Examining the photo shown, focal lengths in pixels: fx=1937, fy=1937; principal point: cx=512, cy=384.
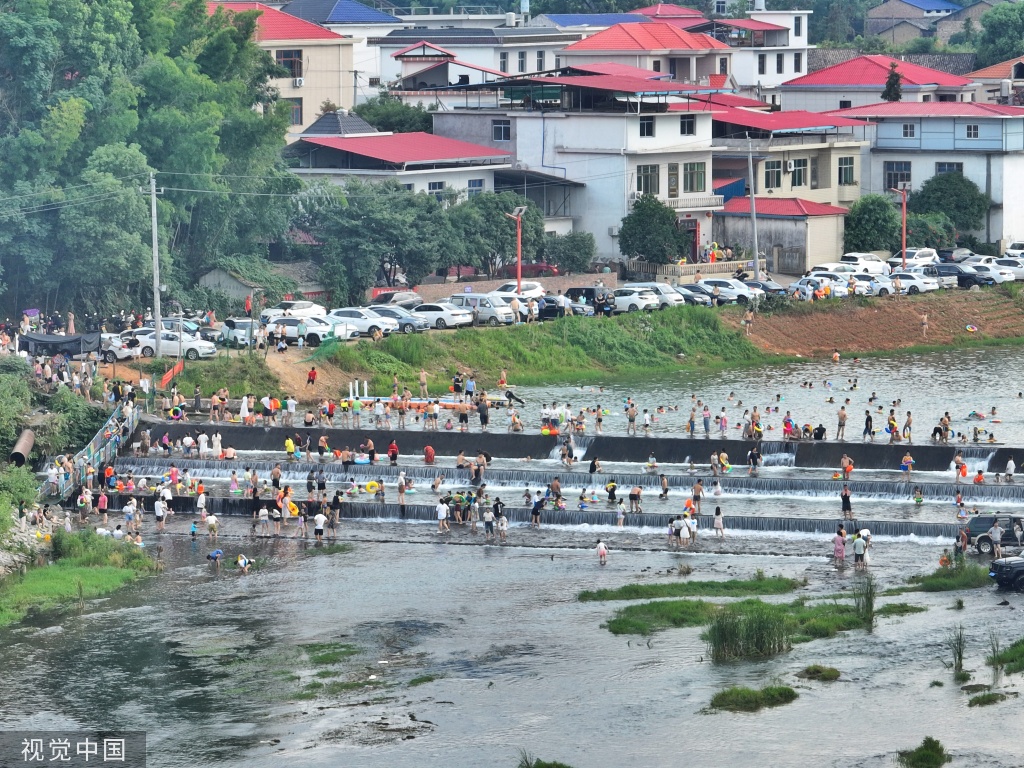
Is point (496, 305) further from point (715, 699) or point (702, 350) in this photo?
point (715, 699)

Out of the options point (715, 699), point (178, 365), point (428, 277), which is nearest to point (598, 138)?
point (428, 277)

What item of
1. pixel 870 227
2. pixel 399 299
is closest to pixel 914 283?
pixel 870 227

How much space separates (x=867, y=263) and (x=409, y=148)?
70.1 ft

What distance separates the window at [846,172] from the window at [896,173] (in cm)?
211

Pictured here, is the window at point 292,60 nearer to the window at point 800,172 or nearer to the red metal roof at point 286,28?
the red metal roof at point 286,28

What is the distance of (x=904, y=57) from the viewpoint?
13650 cm

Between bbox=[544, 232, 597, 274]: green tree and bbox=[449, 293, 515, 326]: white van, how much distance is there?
9650 mm

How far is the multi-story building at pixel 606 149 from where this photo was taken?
8838 centimetres

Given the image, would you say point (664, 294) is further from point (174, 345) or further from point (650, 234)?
point (174, 345)

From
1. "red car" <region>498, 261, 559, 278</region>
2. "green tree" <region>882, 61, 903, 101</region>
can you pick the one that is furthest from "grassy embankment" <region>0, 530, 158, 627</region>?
"green tree" <region>882, 61, 903, 101</region>

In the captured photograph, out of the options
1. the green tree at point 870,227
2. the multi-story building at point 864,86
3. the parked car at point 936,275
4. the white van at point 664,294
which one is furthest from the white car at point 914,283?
the multi-story building at point 864,86

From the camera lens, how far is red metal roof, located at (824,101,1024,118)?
9544 centimetres

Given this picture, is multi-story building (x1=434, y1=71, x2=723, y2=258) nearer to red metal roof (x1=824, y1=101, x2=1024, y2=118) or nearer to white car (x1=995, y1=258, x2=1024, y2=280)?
red metal roof (x1=824, y1=101, x2=1024, y2=118)

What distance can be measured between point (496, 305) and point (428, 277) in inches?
337
